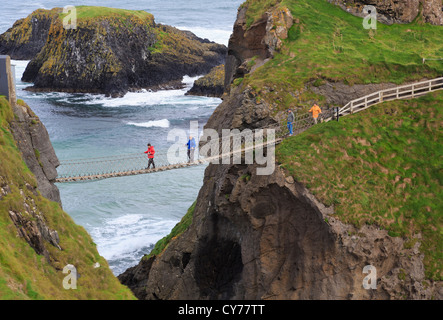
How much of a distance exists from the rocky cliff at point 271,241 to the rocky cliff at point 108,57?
43279 mm

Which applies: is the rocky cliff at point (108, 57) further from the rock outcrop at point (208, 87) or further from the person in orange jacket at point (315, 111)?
the person in orange jacket at point (315, 111)

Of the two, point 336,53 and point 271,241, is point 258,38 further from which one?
point 271,241

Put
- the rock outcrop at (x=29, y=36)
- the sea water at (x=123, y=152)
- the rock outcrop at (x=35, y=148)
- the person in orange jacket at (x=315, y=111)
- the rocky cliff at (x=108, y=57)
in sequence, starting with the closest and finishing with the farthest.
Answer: the rock outcrop at (x=35, y=148) < the person in orange jacket at (x=315, y=111) < the sea water at (x=123, y=152) < the rocky cliff at (x=108, y=57) < the rock outcrop at (x=29, y=36)

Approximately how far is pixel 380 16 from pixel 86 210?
2536 cm

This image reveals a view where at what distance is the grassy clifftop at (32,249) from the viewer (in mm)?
18278

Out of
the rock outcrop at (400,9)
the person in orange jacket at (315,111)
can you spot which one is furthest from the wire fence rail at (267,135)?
the rock outcrop at (400,9)

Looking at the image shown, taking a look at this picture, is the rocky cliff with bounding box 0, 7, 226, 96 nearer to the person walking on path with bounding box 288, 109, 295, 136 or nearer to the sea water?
the sea water

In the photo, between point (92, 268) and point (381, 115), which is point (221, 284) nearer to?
point (92, 268)

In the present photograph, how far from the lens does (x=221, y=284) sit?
3000 cm

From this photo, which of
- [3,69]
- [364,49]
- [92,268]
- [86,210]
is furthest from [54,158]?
[364,49]

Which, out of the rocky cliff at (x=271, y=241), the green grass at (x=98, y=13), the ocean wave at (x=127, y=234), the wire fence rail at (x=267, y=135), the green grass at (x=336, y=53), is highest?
the green grass at (x=98, y=13)

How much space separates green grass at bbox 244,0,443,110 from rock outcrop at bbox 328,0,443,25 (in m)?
0.68

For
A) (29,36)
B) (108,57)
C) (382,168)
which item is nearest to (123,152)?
(108,57)

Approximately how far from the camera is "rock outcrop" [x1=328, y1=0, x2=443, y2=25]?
4200cm
